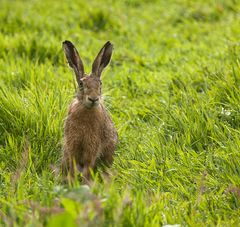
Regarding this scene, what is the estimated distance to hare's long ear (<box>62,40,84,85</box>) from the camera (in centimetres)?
507

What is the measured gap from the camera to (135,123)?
5.80 metres

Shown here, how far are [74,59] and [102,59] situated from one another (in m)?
0.23

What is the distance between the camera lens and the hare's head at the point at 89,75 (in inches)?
187

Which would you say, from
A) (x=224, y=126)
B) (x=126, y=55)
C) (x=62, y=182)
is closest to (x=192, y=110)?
(x=224, y=126)

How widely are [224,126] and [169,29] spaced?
4.54 metres

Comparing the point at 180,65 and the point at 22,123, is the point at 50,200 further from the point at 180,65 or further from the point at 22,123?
the point at 180,65

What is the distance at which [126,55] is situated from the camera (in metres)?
8.02

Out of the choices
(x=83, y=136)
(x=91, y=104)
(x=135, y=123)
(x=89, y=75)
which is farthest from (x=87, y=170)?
(x=135, y=123)

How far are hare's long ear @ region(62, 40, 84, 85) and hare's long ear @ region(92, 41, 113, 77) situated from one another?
0.10m

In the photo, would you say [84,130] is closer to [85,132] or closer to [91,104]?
[85,132]

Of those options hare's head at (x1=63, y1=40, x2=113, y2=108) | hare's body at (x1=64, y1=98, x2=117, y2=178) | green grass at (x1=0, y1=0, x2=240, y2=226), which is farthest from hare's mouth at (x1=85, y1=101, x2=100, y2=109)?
green grass at (x1=0, y1=0, x2=240, y2=226)

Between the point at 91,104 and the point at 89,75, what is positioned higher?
the point at 89,75

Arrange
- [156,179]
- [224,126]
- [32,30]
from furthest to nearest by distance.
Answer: [32,30] < [224,126] < [156,179]

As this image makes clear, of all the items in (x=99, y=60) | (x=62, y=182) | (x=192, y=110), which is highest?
(x=99, y=60)
